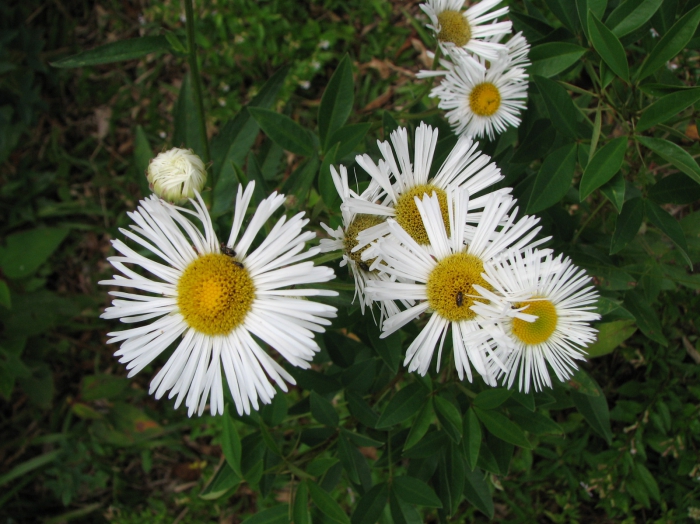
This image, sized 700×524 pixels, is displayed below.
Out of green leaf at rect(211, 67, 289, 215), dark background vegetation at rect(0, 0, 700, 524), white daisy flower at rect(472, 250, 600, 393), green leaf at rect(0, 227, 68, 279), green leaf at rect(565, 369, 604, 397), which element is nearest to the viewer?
white daisy flower at rect(472, 250, 600, 393)

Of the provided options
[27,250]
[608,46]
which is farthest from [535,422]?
[27,250]

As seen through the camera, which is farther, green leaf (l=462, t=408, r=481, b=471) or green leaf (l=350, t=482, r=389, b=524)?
green leaf (l=350, t=482, r=389, b=524)

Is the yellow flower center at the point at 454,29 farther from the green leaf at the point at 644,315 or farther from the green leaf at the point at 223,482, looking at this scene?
the green leaf at the point at 223,482

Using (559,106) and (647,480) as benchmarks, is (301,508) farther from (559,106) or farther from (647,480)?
(647,480)

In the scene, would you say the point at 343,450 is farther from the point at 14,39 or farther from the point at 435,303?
the point at 14,39

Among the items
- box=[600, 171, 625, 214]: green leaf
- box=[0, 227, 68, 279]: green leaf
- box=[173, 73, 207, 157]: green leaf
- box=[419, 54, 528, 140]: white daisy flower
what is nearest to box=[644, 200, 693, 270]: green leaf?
box=[600, 171, 625, 214]: green leaf

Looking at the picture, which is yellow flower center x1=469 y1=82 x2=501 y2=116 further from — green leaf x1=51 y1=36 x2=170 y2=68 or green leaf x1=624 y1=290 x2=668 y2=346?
green leaf x1=51 y1=36 x2=170 y2=68

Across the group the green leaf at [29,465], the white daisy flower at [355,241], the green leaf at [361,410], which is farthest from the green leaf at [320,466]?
the green leaf at [29,465]
